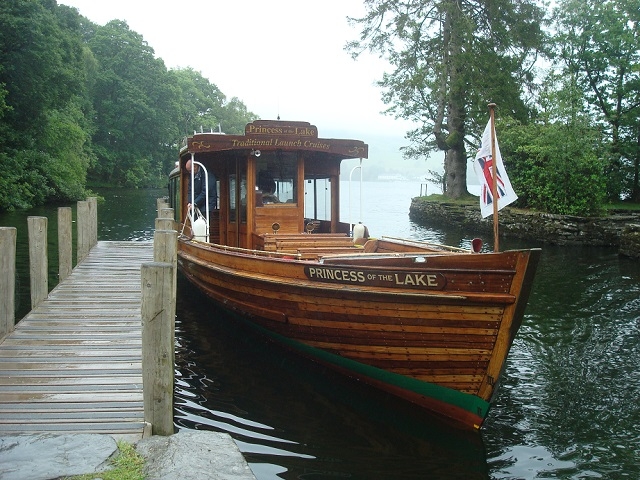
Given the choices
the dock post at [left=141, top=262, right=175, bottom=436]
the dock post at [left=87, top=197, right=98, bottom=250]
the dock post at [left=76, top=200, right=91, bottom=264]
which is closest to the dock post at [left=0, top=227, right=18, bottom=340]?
the dock post at [left=141, top=262, right=175, bottom=436]

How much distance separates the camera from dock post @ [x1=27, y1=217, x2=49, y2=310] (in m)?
7.94

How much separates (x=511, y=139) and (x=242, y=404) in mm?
22985

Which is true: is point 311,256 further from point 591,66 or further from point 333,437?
point 591,66

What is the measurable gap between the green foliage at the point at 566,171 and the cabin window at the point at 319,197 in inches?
609

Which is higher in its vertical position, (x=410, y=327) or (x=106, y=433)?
(x=410, y=327)

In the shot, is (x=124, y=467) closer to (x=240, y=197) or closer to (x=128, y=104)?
(x=240, y=197)

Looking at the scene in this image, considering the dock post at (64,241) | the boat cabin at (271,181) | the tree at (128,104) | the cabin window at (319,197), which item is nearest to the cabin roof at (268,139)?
the boat cabin at (271,181)

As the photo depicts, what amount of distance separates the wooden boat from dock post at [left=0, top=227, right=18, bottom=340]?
3.07 metres

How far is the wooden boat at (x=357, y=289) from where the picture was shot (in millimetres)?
6367

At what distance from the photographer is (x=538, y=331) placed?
10.8m

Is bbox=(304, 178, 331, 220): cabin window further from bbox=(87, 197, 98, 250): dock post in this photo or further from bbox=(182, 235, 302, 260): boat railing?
bbox=(87, 197, 98, 250): dock post

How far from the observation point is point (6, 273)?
6.60 meters

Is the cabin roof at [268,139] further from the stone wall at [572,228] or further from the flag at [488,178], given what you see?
the stone wall at [572,228]

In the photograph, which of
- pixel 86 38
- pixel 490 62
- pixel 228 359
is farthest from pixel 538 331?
pixel 86 38
